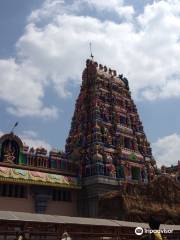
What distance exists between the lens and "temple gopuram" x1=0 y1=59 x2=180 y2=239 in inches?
1558

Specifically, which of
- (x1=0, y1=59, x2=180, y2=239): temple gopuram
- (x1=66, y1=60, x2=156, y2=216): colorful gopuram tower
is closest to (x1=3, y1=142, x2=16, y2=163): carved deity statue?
(x1=0, y1=59, x2=180, y2=239): temple gopuram

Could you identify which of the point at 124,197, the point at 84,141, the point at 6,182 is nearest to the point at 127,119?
the point at 84,141

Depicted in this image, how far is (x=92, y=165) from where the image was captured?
43.9 meters

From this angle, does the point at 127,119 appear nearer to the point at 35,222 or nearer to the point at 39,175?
the point at 39,175

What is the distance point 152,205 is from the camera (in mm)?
41344

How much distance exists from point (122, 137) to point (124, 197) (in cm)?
1043

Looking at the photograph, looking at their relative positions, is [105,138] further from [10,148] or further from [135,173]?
[10,148]

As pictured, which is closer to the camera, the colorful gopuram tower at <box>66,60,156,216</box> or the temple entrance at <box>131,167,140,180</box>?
the colorful gopuram tower at <box>66,60,156,216</box>

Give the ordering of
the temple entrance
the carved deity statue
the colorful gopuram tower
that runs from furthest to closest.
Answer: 1. the temple entrance
2. the colorful gopuram tower
3. the carved deity statue

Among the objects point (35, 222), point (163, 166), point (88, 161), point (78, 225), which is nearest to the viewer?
point (35, 222)

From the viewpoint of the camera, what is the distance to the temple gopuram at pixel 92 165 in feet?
130

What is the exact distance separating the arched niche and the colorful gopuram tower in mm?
8411

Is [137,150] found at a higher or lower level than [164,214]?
higher

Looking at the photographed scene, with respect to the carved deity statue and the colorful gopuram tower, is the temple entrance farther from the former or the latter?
the carved deity statue
